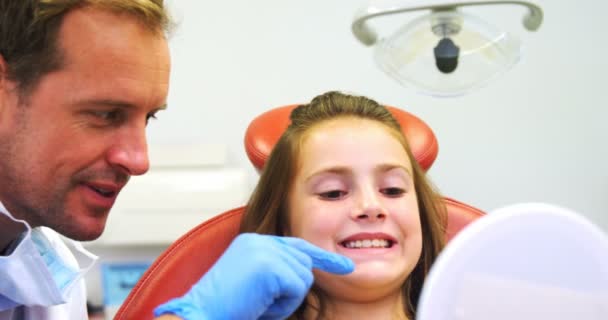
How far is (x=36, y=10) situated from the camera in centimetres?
100

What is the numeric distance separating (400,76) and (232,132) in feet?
4.00

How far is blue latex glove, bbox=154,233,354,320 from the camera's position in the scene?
91 cm

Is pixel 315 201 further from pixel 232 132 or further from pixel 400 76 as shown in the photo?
pixel 232 132

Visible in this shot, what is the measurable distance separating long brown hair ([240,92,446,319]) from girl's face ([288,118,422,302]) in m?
0.04

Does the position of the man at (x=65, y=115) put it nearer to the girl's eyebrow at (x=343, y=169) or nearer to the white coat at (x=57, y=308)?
the white coat at (x=57, y=308)

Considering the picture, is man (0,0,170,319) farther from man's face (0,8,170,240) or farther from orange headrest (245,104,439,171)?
orange headrest (245,104,439,171)

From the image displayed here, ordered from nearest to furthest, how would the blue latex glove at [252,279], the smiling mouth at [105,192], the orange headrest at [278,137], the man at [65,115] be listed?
the blue latex glove at [252,279]
the man at [65,115]
the smiling mouth at [105,192]
the orange headrest at [278,137]

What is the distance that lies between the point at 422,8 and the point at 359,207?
36 cm

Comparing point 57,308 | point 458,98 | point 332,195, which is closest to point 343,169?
point 332,195

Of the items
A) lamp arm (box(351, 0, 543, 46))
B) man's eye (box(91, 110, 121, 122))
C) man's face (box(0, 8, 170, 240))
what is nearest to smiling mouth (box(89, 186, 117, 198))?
man's face (box(0, 8, 170, 240))

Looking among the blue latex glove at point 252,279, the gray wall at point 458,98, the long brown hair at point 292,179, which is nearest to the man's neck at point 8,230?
the blue latex glove at point 252,279

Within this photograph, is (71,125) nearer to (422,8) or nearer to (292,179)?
(292,179)

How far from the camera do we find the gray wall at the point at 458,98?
7.05 ft

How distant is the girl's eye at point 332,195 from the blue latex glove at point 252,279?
0.80 feet
